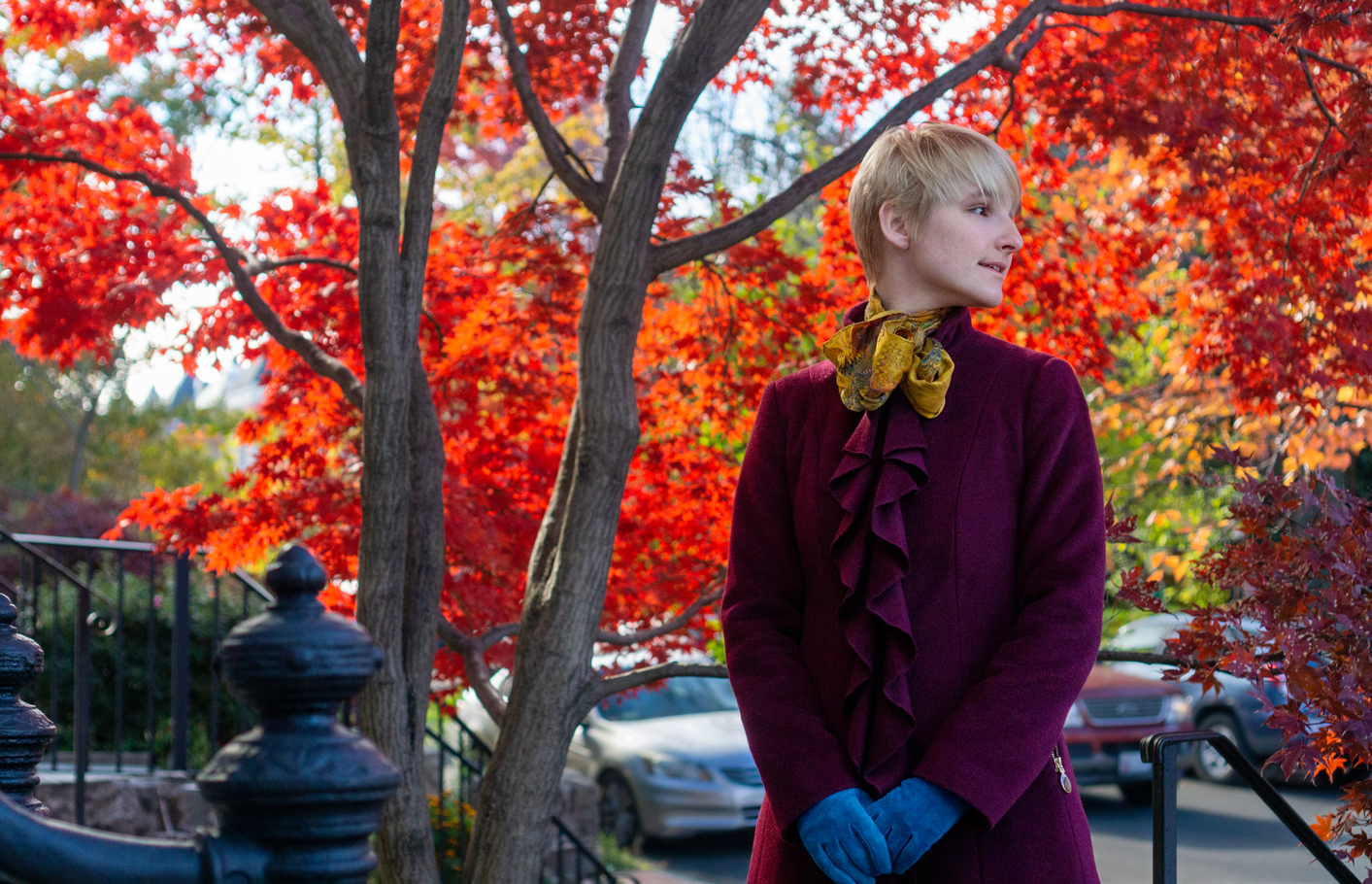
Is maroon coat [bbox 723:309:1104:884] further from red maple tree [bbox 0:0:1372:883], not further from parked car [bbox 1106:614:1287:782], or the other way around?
parked car [bbox 1106:614:1287:782]

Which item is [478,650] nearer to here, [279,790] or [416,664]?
[416,664]

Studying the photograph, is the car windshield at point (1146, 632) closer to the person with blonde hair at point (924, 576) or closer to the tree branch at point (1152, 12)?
the tree branch at point (1152, 12)

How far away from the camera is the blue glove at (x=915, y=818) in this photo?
1479 millimetres

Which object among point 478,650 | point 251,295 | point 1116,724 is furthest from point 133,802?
point 1116,724

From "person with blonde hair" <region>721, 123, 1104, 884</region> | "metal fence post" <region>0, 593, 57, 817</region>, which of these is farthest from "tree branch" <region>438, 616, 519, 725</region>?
"person with blonde hair" <region>721, 123, 1104, 884</region>

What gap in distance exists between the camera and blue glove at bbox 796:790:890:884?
1.48 m

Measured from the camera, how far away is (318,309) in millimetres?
4375

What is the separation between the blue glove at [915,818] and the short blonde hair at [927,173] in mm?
817

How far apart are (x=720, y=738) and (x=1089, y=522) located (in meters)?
6.89

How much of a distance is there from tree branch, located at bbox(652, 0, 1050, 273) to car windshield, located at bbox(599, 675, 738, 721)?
5.49 meters

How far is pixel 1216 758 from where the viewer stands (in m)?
11.0

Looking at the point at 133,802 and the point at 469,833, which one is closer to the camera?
the point at 133,802

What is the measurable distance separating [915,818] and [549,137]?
9.87 feet

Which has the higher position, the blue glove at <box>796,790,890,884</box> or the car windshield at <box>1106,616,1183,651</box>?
the blue glove at <box>796,790,890,884</box>
